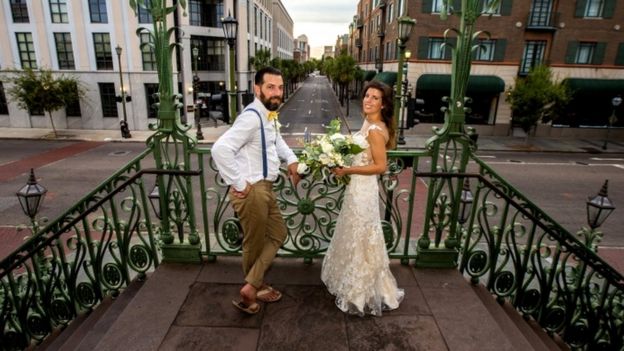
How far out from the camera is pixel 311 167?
3701 millimetres

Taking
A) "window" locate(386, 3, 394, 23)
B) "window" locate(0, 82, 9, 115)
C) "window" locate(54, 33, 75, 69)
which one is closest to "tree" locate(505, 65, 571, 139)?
"window" locate(386, 3, 394, 23)

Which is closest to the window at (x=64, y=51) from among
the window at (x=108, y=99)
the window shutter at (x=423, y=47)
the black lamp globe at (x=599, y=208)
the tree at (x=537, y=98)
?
the window at (x=108, y=99)

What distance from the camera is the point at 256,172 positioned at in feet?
11.8

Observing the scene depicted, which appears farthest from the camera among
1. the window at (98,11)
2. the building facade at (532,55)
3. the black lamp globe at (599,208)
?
the window at (98,11)

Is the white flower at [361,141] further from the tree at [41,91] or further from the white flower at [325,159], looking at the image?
the tree at [41,91]

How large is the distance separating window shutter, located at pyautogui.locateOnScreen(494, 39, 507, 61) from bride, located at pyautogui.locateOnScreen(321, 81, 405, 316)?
25671 millimetres

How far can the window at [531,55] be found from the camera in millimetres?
25703

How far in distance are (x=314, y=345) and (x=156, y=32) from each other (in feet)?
12.0

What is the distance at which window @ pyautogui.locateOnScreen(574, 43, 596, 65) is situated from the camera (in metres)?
25.3

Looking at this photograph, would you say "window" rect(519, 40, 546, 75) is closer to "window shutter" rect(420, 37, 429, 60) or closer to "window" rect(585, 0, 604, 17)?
"window" rect(585, 0, 604, 17)

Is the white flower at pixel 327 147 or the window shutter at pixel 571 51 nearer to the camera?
the white flower at pixel 327 147

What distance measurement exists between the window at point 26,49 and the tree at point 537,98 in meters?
33.3

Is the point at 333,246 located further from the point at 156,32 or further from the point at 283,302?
the point at 156,32

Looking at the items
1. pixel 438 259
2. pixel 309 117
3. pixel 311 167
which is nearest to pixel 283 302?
pixel 311 167
